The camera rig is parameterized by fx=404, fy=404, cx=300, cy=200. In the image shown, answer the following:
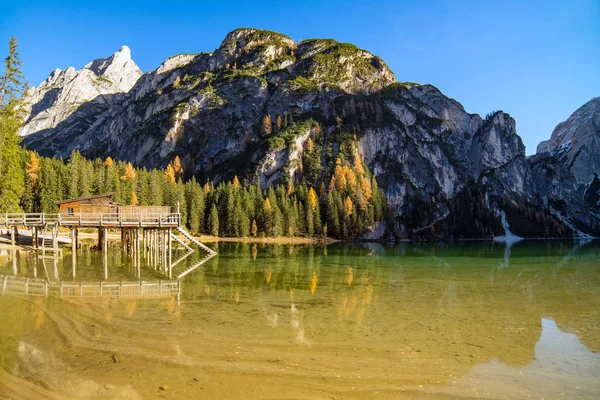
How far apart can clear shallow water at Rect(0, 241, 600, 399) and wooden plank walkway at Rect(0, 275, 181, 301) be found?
1974 mm

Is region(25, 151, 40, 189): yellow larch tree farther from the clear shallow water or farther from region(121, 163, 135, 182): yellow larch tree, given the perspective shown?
the clear shallow water

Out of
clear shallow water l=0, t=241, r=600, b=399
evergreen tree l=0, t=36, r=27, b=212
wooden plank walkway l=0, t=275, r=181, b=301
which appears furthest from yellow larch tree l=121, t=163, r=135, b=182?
clear shallow water l=0, t=241, r=600, b=399

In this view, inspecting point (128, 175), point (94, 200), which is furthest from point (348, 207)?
point (94, 200)

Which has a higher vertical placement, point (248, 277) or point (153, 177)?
point (153, 177)

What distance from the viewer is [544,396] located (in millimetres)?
13625

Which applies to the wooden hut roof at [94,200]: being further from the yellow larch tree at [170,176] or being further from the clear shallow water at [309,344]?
the yellow larch tree at [170,176]

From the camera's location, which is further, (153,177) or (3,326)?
(153,177)

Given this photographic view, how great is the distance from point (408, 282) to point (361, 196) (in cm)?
12146

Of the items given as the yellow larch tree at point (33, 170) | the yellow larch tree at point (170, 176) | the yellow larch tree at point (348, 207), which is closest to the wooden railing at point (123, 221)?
the yellow larch tree at point (33, 170)

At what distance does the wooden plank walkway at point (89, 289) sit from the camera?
95.4ft

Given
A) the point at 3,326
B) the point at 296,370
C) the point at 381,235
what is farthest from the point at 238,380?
the point at 381,235

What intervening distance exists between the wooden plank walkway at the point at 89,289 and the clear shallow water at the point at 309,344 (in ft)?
6.48

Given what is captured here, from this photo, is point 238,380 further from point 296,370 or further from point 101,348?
point 101,348

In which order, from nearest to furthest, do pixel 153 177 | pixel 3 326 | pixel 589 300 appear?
pixel 3 326 → pixel 589 300 → pixel 153 177
